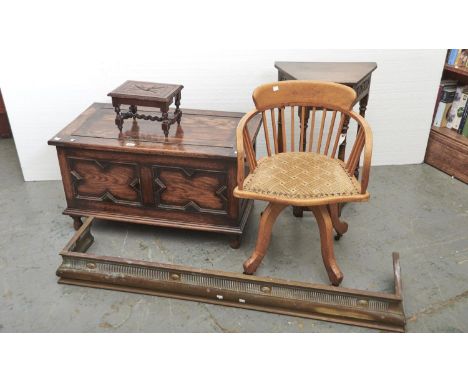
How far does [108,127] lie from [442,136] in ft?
7.74

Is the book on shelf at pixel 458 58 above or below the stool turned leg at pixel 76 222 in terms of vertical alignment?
above

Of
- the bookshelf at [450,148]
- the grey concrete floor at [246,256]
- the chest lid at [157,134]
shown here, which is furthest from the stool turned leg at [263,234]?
the bookshelf at [450,148]

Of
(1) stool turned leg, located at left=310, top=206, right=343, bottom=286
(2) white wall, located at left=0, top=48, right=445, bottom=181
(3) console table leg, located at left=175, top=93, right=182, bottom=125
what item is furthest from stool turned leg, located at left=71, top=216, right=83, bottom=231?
(1) stool turned leg, located at left=310, top=206, right=343, bottom=286

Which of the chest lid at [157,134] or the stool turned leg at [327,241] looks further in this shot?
the chest lid at [157,134]

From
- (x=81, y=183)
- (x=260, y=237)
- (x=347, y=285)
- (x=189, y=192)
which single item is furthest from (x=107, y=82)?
(x=347, y=285)

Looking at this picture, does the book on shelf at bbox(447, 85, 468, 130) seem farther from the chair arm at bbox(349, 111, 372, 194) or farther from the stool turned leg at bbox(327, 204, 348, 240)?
the chair arm at bbox(349, 111, 372, 194)

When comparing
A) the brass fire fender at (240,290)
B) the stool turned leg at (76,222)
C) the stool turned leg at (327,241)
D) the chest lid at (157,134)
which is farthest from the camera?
the stool turned leg at (76,222)

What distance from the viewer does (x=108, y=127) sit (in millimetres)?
2559

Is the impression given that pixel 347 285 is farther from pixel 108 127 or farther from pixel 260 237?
pixel 108 127

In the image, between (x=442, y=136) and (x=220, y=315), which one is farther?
(x=442, y=136)

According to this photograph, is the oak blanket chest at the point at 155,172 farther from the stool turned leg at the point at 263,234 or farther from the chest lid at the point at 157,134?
the stool turned leg at the point at 263,234

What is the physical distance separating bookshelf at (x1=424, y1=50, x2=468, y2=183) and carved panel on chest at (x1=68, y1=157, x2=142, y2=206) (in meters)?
2.22

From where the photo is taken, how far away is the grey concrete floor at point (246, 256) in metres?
2.09

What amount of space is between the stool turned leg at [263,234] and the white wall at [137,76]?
1.11 meters
